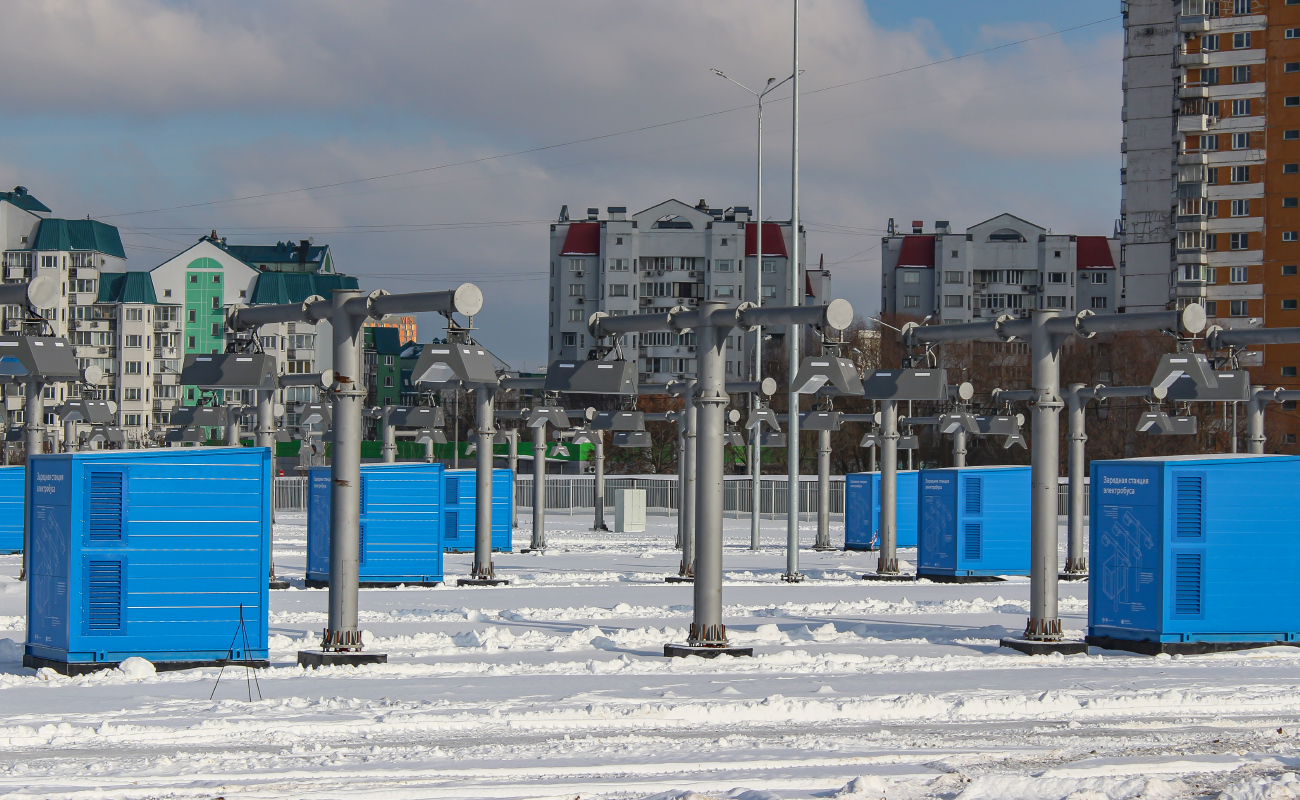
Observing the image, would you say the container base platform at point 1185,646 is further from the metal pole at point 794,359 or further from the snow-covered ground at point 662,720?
the metal pole at point 794,359

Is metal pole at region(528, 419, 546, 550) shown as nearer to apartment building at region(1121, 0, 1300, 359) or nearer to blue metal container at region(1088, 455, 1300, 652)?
blue metal container at region(1088, 455, 1300, 652)

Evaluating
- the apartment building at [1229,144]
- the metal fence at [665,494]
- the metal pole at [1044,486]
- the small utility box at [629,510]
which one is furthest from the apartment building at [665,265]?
the metal pole at [1044,486]

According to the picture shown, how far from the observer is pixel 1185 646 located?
1495cm

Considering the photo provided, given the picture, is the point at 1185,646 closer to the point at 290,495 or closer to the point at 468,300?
the point at 468,300

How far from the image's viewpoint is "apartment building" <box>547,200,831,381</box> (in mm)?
106812

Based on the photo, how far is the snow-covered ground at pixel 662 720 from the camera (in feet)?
27.7

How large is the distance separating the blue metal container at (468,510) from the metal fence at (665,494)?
2188cm

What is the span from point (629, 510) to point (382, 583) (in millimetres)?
22666

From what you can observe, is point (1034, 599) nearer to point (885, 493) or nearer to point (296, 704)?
point (296, 704)

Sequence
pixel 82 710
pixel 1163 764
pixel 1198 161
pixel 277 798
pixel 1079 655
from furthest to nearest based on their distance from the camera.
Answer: pixel 1198 161 → pixel 1079 655 → pixel 82 710 → pixel 1163 764 → pixel 277 798

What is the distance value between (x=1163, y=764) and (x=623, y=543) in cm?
3128

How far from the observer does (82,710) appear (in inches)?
428

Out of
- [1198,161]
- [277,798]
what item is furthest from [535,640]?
[1198,161]

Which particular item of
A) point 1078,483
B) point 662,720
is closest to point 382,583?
point 1078,483
